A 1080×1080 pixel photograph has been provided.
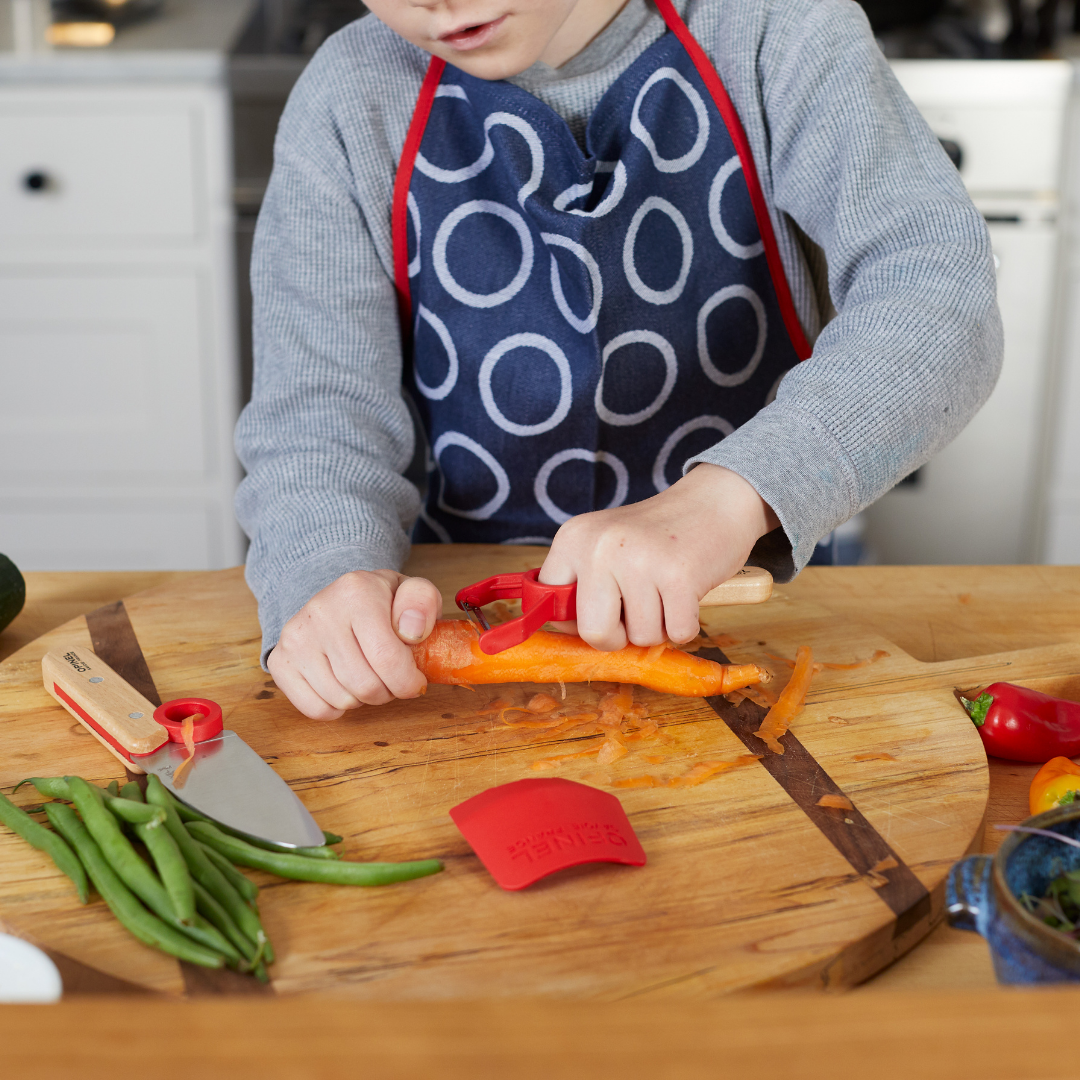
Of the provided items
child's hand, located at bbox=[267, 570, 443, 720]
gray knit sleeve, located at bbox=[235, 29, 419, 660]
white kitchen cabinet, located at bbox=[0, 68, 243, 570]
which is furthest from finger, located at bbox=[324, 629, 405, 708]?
white kitchen cabinet, located at bbox=[0, 68, 243, 570]

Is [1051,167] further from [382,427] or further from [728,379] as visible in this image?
[382,427]

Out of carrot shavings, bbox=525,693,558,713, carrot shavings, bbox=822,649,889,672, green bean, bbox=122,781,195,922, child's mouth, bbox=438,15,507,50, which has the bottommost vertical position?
carrot shavings, bbox=525,693,558,713

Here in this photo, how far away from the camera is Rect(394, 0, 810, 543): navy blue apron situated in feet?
3.76

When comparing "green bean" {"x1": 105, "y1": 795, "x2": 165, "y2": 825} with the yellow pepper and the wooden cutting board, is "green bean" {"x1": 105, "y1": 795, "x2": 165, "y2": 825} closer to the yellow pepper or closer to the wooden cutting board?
the wooden cutting board

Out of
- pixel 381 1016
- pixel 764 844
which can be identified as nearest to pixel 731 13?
pixel 764 844

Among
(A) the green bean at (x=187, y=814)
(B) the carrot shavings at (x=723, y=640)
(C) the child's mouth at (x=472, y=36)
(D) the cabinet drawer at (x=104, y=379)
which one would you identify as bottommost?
(D) the cabinet drawer at (x=104, y=379)

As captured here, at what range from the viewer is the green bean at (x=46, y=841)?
66cm

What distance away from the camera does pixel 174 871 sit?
2.06ft

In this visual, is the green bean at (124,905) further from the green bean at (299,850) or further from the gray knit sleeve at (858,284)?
the gray knit sleeve at (858,284)

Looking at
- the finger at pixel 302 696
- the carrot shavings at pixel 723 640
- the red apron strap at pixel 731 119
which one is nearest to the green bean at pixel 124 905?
the finger at pixel 302 696

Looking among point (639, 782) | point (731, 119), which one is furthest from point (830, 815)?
point (731, 119)

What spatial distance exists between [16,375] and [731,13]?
1.85 metres

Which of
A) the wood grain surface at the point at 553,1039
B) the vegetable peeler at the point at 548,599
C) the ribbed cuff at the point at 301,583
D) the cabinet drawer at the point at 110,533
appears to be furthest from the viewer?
the cabinet drawer at the point at 110,533

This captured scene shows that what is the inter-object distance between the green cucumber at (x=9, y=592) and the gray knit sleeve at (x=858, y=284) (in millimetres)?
639
